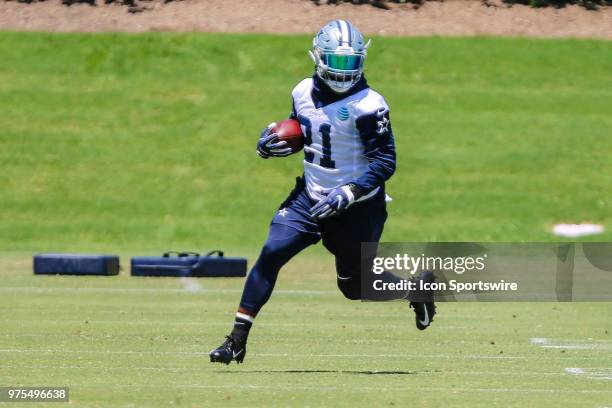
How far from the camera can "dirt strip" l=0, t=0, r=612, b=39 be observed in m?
35.2

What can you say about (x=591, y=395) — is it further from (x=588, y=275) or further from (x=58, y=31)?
(x=58, y=31)

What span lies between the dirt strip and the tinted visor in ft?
81.1

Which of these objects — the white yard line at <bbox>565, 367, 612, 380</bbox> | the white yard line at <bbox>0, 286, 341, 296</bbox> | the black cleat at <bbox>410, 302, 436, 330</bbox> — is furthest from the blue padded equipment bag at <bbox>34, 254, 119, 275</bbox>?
the white yard line at <bbox>565, 367, 612, 380</bbox>

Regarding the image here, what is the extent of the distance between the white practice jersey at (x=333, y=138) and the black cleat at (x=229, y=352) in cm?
112

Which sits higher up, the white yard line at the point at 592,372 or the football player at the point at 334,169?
the football player at the point at 334,169

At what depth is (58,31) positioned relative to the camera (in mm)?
35031

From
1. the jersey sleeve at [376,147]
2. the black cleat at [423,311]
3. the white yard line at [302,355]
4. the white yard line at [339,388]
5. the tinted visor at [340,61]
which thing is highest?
the tinted visor at [340,61]

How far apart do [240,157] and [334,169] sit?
20804 mm

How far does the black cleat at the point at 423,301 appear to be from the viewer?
1042 cm

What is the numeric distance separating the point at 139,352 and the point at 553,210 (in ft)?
64.0

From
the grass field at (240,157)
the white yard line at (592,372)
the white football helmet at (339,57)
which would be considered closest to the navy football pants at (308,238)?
the white football helmet at (339,57)

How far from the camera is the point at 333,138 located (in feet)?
32.9

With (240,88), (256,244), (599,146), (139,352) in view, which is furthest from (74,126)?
(139,352)

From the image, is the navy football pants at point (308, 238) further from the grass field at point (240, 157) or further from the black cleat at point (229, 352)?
the grass field at point (240, 157)
